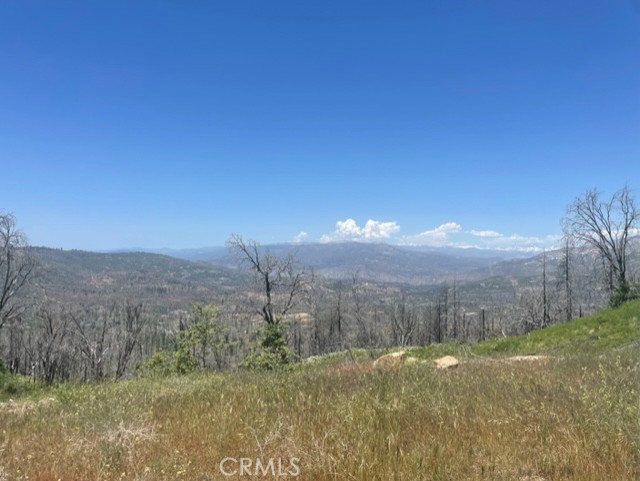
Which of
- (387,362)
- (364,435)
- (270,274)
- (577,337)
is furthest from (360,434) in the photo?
(270,274)

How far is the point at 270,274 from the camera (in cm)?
3909

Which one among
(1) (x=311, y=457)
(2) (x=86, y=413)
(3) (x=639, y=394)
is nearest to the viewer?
(1) (x=311, y=457)

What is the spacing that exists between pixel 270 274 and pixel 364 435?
35146mm

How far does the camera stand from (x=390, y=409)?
5293 mm

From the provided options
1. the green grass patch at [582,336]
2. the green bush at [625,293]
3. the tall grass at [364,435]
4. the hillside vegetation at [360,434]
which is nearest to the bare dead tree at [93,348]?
the green grass patch at [582,336]

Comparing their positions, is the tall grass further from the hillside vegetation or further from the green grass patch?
the green grass patch

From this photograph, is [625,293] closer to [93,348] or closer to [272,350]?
[272,350]

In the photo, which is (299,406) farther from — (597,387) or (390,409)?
(597,387)

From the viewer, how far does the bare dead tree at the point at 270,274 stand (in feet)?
120

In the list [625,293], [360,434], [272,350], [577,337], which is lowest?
[272,350]

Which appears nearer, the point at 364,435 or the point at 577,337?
the point at 364,435

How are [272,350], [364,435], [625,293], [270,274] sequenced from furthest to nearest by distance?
[270,274] → [272,350] → [625,293] → [364,435]

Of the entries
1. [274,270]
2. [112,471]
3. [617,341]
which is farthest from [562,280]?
[112,471]

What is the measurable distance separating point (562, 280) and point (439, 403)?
187 ft
